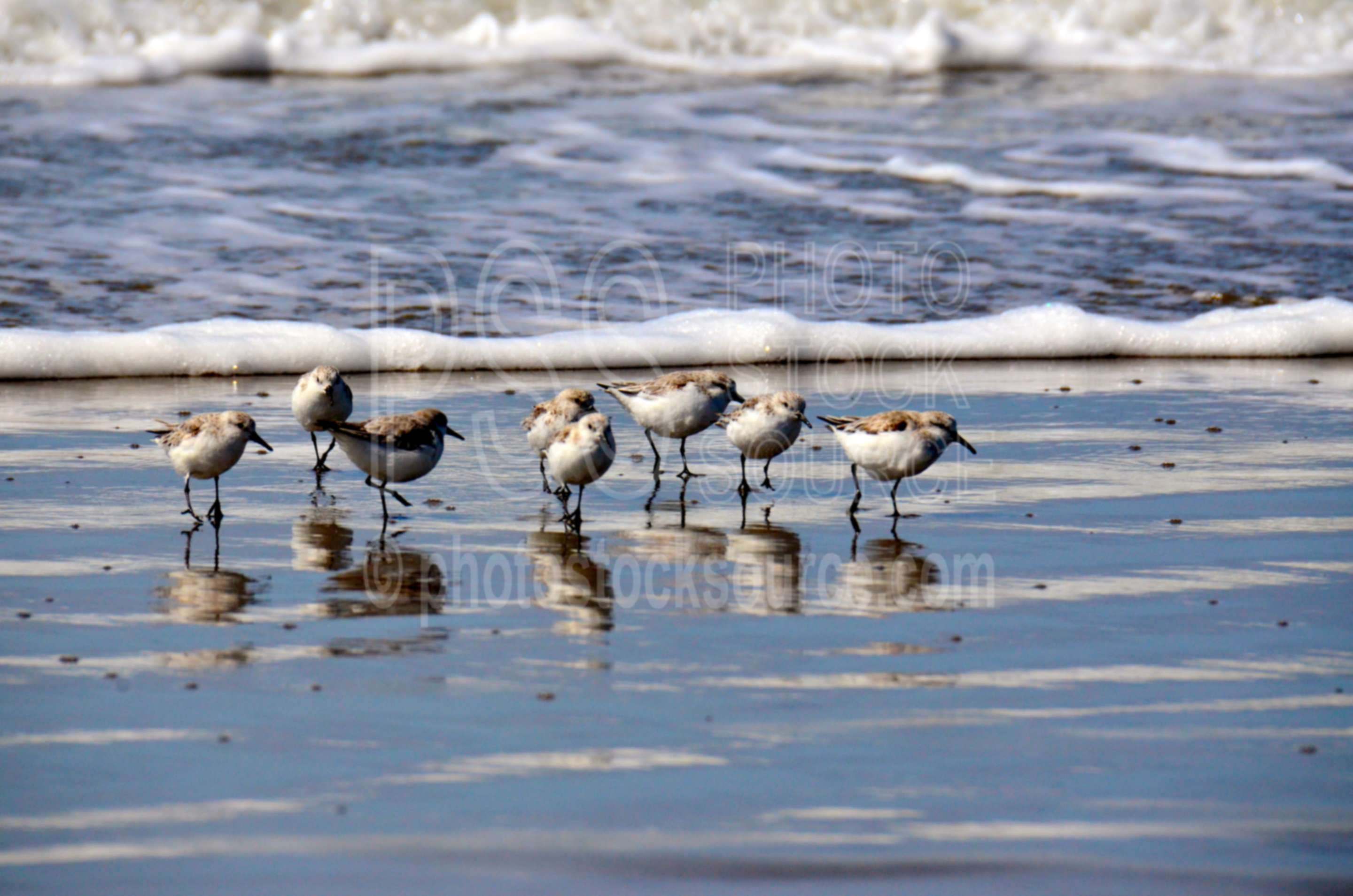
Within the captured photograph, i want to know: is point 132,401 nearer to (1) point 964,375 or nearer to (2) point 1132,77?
(1) point 964,375

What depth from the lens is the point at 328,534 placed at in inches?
234

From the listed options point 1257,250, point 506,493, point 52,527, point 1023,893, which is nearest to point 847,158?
point 1257,250

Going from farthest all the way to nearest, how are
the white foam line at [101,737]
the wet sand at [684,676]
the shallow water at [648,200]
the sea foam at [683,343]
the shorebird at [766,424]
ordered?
1. the shallow water at [648,200]
2. the sea foam at [683,343]
3. the shorebird at [766,424]
4. the white foam line at [101,737]
5. the wet sand at [684,676]

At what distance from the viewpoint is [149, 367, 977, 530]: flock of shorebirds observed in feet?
20.0

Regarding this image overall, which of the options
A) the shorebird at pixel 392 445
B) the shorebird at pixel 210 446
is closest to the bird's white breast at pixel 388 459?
the shorebird at pixel 392 445

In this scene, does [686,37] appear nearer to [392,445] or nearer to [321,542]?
[392,445]

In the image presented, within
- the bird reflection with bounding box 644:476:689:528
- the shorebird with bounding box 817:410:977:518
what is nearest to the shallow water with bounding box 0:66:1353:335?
the bird reflection with bounding box 644:476:689:528

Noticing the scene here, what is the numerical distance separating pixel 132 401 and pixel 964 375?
4.61 metres

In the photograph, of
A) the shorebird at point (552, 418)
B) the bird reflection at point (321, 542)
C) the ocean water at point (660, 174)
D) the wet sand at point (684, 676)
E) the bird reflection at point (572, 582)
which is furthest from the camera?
the ocean water at point (660, 174)

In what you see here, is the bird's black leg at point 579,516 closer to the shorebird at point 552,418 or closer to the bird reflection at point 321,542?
the shorebird at point 552,418

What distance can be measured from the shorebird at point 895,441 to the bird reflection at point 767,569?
1.45 feet

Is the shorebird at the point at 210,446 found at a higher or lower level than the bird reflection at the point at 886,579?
higher

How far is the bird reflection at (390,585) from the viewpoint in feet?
16.3

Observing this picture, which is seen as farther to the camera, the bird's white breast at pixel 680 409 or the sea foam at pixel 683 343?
the sea foam at pixel 683 343
